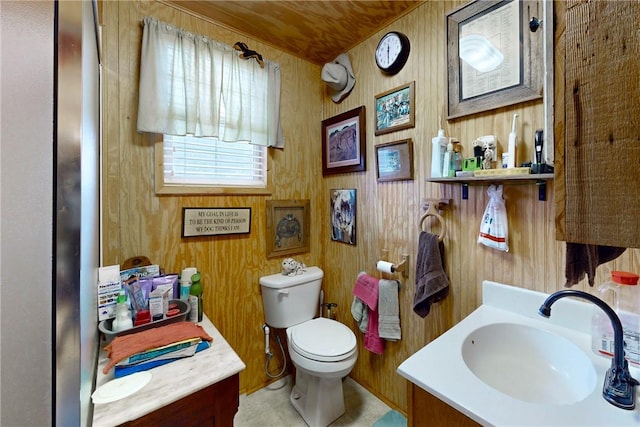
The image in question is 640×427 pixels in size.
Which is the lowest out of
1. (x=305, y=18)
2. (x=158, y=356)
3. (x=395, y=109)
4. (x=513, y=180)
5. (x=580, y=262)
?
(x=158, y=356)

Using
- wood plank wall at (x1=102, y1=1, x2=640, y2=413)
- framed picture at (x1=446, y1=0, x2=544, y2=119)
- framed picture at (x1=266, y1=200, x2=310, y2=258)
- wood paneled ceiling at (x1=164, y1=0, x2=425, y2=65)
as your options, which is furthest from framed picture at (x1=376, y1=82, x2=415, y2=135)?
framed picture at (x1=266, y1=200, x2=310, y2=258)

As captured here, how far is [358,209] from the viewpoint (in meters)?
1.94

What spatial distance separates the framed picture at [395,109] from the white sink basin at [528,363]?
114 centimetres

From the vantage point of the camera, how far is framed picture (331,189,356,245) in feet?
6.45

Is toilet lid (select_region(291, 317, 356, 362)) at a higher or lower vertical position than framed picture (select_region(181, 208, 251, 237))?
lower

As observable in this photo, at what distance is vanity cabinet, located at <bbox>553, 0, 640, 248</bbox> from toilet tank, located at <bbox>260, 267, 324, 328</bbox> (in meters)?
1.59

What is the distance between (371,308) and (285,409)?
857 millimetres

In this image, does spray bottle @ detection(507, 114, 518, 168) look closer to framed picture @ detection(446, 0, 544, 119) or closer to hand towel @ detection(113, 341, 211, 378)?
framed picture @ detection(446, 0, 544, 119)

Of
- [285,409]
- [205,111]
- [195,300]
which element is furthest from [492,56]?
[285,409]

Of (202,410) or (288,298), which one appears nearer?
(202,410)

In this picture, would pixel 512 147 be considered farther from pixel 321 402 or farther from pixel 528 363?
pixel 321 402

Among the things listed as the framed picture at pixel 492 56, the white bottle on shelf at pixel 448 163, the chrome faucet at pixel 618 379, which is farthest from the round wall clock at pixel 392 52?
the chrome faucet at pixel 618 379

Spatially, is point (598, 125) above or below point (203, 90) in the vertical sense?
below

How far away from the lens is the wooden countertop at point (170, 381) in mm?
812
